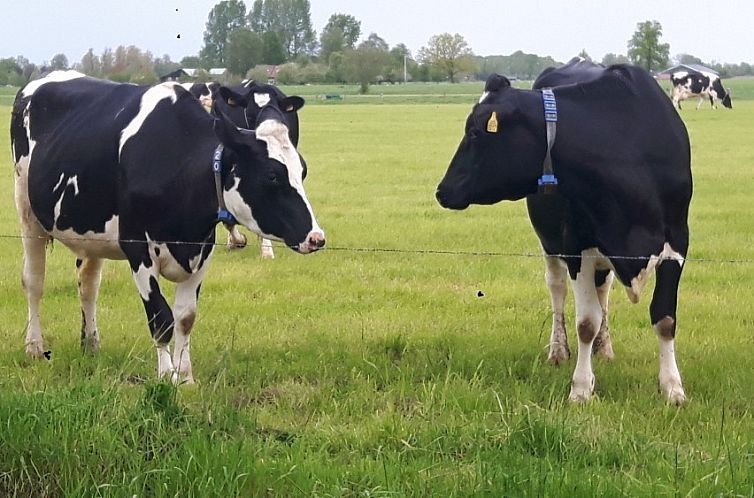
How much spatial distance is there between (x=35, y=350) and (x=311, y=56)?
3313 inches

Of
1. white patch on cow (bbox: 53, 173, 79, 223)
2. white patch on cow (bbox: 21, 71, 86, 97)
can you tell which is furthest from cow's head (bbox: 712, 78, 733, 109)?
white patch on cow (bbox: 53, 173, 79, 223)

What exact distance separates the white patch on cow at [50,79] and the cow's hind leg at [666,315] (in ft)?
14.8

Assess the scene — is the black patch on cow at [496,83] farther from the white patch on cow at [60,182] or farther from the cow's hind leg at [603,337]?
the white patch on cow at [60,182]

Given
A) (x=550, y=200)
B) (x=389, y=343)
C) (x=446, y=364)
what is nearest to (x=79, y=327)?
(x=389, y=343)

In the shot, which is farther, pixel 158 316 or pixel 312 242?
pixel 158 316

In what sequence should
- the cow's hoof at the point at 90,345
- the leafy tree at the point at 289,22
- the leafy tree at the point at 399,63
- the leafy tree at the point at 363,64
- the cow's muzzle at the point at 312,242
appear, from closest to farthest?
the cow's muzzle at the point at 312,242
the cow's hoof at the point at 90,345
the leafy tree at the point at 289,22
the leafy tree at the point at 363,64
the leafy tree at the point at 399,63

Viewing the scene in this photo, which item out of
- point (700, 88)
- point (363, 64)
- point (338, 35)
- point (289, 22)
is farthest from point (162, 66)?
point (338, 35)

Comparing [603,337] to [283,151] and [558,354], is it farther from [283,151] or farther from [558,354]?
[283,151]

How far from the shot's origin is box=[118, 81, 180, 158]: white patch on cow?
21.1 ft

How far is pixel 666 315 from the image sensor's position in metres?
5.94

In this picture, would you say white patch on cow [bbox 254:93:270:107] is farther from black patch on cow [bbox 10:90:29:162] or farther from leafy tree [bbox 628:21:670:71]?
leafy tree [bbox 628:21:670:71]

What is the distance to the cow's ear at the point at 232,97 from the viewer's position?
33.7 feet

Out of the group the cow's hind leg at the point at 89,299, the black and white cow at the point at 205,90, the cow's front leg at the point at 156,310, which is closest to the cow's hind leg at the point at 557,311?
the cow's front leg at the point at 156,310

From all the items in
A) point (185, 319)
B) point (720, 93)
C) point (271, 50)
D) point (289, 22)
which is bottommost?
point (720, 93)
